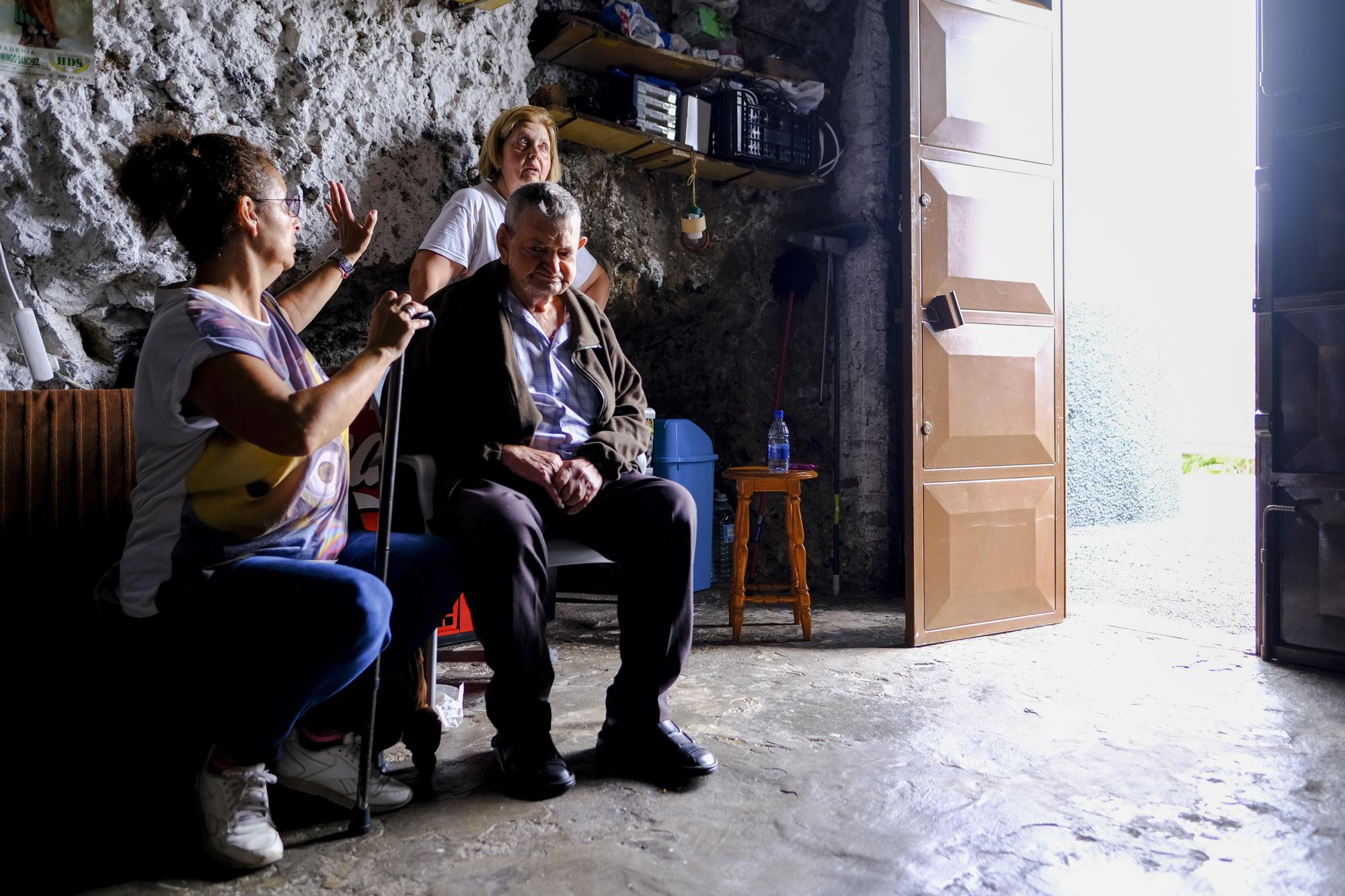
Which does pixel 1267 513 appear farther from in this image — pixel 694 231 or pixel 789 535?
pixel 694 231

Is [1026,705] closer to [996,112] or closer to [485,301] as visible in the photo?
[485,301]

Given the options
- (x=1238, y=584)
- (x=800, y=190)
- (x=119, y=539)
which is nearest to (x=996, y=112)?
(x=800, y=190)

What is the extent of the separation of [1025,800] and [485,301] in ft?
4.96

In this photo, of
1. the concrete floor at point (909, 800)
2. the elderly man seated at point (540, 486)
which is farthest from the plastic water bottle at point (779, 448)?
the elderly man seated at point (540, 486)

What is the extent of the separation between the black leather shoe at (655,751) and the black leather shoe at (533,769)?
0.15 meters

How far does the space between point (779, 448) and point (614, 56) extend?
5.14 feet

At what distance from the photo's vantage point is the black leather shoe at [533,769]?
5.69 ft

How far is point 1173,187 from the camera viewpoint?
732 cm

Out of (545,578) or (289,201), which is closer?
(289,201)

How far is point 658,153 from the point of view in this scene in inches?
142

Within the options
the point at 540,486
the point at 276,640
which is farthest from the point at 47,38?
the point at 276,640

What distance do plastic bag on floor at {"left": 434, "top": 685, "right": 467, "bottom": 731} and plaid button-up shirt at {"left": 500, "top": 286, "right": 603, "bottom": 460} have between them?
0.67m

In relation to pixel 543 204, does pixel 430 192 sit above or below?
above

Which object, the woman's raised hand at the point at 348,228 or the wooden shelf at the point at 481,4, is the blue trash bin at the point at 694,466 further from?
the woman's raised hand at the point at 348,228
